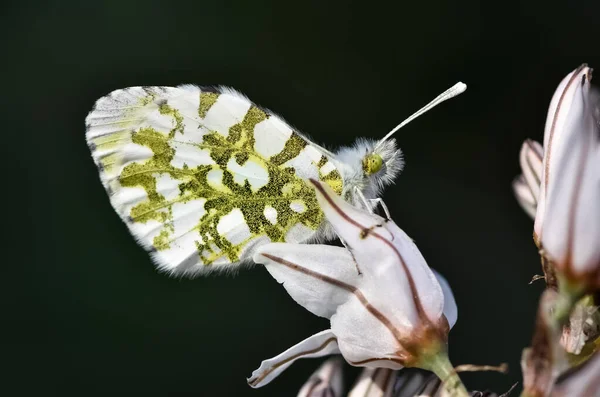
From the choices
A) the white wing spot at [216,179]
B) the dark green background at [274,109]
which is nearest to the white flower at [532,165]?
the white wing spot at [216,179]

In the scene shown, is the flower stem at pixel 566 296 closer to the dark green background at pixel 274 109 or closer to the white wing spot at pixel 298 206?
the white wing spot at pixel 298 206

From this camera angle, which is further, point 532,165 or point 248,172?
point 248,172

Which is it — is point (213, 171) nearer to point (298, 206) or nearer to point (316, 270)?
point (298, 206)

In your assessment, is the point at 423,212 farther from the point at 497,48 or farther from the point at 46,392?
the point at 46,392

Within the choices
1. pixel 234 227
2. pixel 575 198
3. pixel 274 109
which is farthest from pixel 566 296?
pixel 274 109

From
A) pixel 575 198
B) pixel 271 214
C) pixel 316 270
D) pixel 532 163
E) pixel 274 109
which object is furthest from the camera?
pixel 274 109

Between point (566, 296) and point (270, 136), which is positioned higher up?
point (270, 136)

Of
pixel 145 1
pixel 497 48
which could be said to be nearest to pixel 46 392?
pixel 145 1
